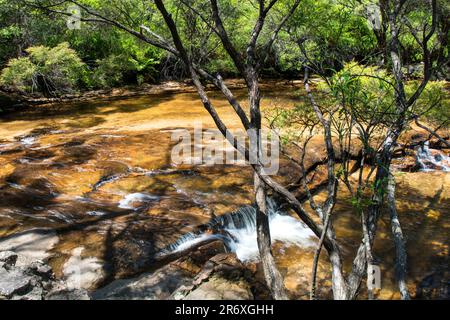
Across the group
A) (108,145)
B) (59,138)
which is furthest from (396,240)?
(59,138)

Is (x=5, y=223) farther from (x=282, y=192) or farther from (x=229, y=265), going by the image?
(x=282, y=192)

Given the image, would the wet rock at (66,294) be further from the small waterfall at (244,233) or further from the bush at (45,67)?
the bush at (45,67)

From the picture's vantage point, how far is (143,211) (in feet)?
23.2

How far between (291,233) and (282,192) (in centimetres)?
334

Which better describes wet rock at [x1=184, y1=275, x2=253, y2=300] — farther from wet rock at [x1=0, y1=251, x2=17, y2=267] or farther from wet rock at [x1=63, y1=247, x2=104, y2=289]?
wet rock at [x1=0, y1=251, x2=17, y2=267]

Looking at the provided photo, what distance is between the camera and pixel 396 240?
5254 mm

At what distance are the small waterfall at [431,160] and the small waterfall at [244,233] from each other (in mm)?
5548

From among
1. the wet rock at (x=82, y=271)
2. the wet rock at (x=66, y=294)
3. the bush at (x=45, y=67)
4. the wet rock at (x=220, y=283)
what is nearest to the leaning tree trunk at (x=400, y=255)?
the wet rock at (x=220, y=283)

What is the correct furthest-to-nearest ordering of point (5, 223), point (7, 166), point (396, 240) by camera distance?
point (7, 166), point (5, 223), point (396, 240)

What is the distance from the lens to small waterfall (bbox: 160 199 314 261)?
6.59 meters

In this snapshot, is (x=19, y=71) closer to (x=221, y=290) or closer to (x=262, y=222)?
(x=221, y=290)

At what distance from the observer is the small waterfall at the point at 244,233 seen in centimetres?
659

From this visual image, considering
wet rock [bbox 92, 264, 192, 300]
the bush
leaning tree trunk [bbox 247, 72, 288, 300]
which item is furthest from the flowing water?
the bush

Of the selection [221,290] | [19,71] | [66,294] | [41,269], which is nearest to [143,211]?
[41,269]
